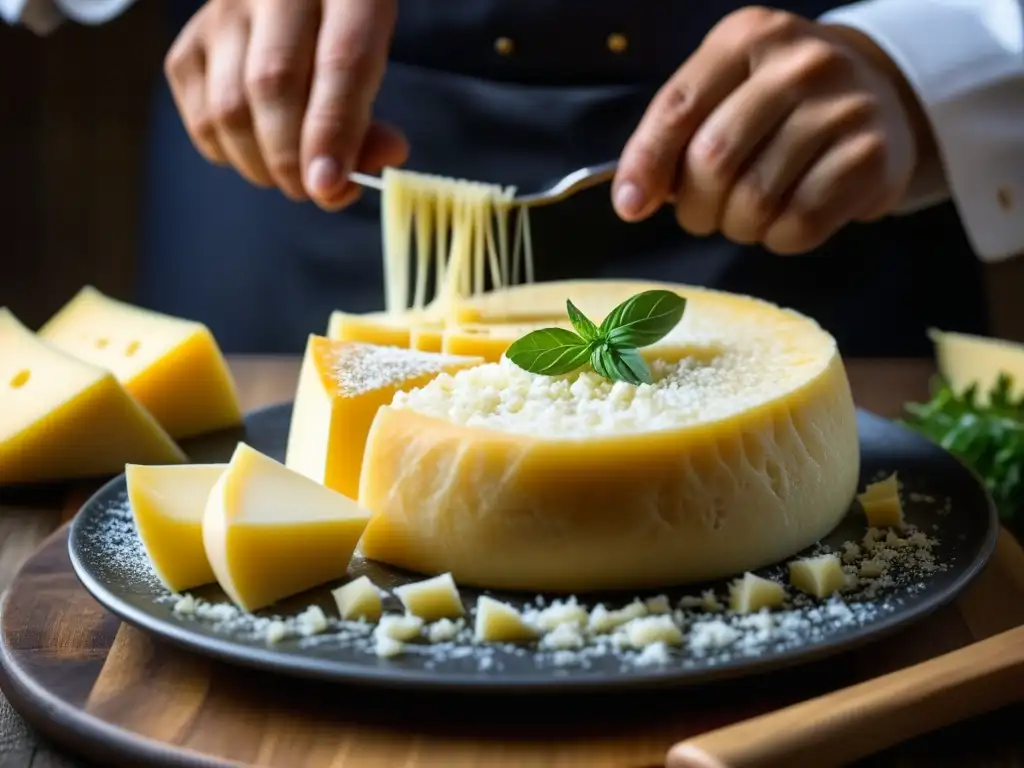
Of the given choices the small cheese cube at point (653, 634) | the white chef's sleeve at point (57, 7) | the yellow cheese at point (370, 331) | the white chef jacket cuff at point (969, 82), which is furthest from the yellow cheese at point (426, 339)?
the white chef's sleeve at point (57, 7)

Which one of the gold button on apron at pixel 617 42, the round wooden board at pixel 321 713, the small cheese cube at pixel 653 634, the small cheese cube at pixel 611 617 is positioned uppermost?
the gold button on apron at pixel 617 42

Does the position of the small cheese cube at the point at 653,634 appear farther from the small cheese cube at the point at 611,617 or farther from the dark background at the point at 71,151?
the dark background at the point at 71,151

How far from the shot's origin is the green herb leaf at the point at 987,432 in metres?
2.06

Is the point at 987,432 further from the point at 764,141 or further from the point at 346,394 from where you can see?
the point at 346,394

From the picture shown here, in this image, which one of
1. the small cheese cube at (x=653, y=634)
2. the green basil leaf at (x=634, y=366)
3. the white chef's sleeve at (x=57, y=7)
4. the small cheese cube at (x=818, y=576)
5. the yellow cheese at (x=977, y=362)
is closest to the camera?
the small cheese cube at (x=653, y=634)

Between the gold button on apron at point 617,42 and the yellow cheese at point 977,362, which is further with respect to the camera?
the gold button on apron at point 617,42

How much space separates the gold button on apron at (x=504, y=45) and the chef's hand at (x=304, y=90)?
40cm

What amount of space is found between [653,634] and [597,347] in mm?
466

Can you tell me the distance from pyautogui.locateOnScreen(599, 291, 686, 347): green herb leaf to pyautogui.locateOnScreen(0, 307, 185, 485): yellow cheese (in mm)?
803

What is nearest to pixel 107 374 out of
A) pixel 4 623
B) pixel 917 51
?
pixel 4 623

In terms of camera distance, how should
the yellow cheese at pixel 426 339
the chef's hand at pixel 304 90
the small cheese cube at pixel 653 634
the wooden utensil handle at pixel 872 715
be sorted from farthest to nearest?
the chef's hand at pixel 304 90
the yellow cheese at pixel 426 339
the small cheese cube at pixel 653 634
the wooden utensil handle at pixel 872 715

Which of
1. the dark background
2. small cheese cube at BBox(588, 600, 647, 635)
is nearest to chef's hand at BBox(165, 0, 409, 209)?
small cheese cube at BBox(588, 600, 647, 635)

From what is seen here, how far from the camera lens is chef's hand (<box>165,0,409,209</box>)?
2.21m

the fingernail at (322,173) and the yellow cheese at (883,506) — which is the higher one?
the fingernail at (322,173)
